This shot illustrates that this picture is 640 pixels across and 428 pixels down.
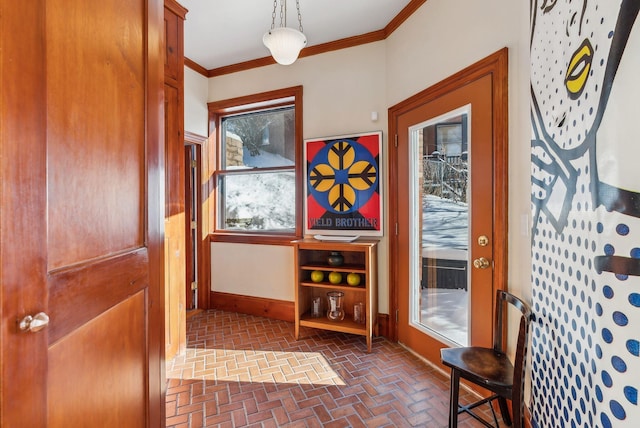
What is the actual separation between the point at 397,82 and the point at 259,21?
144cm

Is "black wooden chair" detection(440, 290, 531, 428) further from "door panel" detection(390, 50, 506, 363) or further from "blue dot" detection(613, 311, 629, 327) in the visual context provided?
"blue dot" detection(613, 311, 629, 327)

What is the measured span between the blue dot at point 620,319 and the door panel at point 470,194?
38.8 inches

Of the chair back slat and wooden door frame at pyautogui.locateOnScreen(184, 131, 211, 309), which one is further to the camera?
wooden door frame at pyautogui.locateOnScreen(184, 131, 211, 309)

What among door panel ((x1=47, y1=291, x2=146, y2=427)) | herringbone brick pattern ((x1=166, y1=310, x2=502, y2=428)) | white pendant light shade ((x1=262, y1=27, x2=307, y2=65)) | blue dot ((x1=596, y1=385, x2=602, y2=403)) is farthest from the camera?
white pendant light shade ((x1=262, y1=27, x2=307, y2=65))

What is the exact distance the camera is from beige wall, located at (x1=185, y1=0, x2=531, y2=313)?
5.79 feet

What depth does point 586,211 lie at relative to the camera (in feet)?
3.54

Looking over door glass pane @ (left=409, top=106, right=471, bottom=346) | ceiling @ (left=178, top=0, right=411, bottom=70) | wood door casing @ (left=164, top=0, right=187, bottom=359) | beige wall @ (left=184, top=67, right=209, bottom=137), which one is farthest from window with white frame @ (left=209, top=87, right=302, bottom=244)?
door glass pane @ (left=409, top=106, right=471, bottom=346)

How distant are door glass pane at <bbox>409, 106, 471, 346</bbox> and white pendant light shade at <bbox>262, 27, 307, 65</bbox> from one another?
1.20 metres

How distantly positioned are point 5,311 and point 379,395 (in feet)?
6.95

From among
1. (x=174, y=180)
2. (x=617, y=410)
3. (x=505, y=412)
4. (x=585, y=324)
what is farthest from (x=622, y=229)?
(x=174, y=180)

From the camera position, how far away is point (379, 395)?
2.10 meters

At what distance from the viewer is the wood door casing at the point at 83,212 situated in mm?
676

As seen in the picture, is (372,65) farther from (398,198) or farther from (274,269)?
(274,269)

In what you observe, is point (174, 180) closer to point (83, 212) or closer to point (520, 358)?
point (83, 212)
